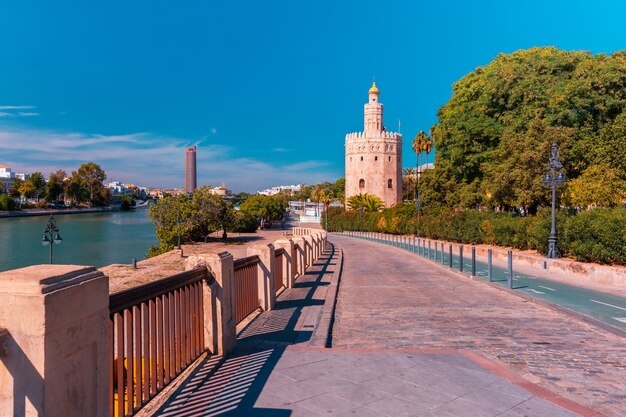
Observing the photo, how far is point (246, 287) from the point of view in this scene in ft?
26.1

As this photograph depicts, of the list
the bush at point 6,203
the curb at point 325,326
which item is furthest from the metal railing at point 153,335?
the bush at point 6,203

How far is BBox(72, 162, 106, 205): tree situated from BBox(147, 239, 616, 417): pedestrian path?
177039 mm

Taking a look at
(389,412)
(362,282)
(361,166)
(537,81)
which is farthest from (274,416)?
(361,166)

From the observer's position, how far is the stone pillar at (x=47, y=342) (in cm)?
252

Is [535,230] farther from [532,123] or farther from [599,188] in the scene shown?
[532,123]

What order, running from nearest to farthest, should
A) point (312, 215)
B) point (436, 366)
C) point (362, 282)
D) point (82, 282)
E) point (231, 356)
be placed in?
point (82, 282), point (436, 366), point (231, 356), point (362, 282), point (312, 215)

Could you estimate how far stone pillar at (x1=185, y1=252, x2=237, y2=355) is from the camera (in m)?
5.71

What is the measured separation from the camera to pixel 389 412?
4.24 m

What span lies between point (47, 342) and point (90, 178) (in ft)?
611

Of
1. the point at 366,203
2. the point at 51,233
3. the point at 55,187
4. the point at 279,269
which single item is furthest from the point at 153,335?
the point at 55,187

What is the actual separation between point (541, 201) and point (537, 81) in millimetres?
7793

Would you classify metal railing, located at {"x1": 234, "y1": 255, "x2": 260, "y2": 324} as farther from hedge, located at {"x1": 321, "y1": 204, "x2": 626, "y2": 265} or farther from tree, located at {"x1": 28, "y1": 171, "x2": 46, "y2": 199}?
tree, located at {"x1": 28, "y1": 171, "x2": 46, "y2": 199}

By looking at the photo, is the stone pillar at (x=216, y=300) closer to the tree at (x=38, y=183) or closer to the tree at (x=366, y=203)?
the tree at (x=366, y=203)

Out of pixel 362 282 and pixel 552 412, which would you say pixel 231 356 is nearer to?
pixel 552 412
